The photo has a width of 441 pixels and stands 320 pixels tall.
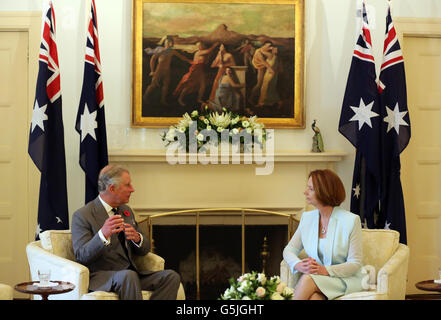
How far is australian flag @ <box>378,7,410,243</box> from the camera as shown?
6.73 m

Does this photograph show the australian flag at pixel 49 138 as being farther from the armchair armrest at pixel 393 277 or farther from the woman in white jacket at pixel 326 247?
the armchair armrest at pixel 393 277

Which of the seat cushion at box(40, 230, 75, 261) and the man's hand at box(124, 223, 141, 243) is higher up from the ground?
the man's hand at box(124, 223, 141, 243)

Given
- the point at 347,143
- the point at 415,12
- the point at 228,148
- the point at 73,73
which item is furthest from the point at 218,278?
the point at 415,12

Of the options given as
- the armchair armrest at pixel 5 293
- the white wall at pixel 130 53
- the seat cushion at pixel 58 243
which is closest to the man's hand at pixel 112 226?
the seat cushion at pixel 58 243

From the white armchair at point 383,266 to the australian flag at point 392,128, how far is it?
4.20 ft

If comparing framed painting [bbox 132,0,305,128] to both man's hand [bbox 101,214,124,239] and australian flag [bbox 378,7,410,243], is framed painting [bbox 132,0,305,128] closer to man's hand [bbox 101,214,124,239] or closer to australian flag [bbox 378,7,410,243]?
australian flag [bbox 378,7,410,243]

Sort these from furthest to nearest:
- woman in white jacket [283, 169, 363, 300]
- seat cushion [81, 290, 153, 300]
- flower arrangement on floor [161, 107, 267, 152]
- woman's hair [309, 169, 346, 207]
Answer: flower arrangement on floor [161, 107, 267, 152] < woman's hair [309, 169, 346, 207] < woman in white jacket [283, 169, 363, 300] < seat cushion [81, 290, 153, 300]

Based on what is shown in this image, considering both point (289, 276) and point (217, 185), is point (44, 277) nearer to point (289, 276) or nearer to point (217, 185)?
point (289, 276)

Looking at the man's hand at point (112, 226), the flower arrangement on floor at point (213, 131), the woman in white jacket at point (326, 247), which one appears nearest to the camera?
the woman in white jacket at point (326, 247)

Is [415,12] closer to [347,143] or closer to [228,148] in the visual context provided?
[347,143]

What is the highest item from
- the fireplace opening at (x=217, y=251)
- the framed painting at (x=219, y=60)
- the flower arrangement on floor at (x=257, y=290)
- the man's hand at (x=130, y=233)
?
the framed painting at (x=219, y=60)

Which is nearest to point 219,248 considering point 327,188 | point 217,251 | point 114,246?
point 217,251

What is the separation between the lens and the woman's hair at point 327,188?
5.09 meters

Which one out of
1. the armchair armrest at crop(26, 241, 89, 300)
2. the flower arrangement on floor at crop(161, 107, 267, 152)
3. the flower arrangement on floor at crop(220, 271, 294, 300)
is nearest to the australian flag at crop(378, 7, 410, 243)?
the flower arrangement on floor at crop(161, 107, 267, 152)
